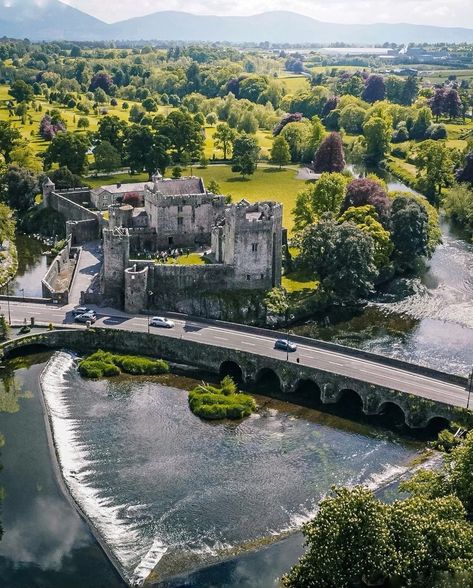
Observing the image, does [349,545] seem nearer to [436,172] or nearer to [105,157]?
[436,172]

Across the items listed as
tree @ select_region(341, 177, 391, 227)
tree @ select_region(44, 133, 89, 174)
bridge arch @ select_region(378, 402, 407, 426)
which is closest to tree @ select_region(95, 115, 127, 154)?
tree @ select_region(44, 133, 89, 174)

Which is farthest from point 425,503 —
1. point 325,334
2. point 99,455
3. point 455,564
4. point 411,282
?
point 411,282

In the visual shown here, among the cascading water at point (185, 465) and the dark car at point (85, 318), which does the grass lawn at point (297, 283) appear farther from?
the cascading water at point (185, 465)

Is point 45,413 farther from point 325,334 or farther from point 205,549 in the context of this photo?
point 325,334

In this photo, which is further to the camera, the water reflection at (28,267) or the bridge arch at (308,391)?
the water reflection at (28,267)

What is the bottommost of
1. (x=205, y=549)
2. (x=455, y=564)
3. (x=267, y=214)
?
(x=205, y=549)

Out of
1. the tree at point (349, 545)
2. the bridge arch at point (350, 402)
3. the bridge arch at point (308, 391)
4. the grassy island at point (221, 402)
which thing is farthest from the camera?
the bridge arch at point (308, 391)

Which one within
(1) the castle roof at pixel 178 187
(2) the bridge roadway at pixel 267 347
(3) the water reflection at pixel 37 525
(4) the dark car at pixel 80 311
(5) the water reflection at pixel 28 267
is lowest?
(3) the water reflection at pixel 37 525

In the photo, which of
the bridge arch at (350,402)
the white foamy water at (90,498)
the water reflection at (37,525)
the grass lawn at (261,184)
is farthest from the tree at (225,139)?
the water reflection at (37,525)
